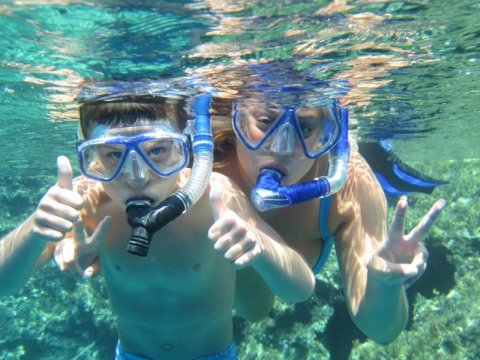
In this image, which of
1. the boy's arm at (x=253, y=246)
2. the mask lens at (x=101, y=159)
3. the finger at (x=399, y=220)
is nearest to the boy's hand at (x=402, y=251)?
the finger at (x=399, y=220)

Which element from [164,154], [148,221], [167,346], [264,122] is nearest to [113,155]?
[164,154]

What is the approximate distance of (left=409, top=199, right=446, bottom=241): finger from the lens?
2.78 m

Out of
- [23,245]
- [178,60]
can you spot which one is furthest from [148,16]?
[23,245]

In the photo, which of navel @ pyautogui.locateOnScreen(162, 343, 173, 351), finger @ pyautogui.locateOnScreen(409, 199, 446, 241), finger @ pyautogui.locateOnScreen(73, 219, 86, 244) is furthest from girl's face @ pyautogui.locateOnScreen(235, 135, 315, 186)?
navel @ pyautogui.locateOnScreen(162, 343, 173, 351)

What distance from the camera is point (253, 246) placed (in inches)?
110

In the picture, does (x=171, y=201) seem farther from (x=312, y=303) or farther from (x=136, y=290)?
(x=312, y=303)

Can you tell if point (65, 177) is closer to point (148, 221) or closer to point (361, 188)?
point (148, 221)

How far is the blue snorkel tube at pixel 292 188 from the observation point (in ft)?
12.0

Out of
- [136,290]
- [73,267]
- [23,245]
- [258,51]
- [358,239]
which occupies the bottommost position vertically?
[136,290]

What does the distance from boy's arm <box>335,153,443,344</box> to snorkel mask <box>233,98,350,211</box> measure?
417 millimetres

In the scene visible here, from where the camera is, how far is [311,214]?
445cm

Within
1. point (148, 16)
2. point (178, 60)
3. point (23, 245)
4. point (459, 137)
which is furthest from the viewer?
point (459, 137)

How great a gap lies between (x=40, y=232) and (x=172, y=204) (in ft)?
3.30

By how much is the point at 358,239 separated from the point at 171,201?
206cm
